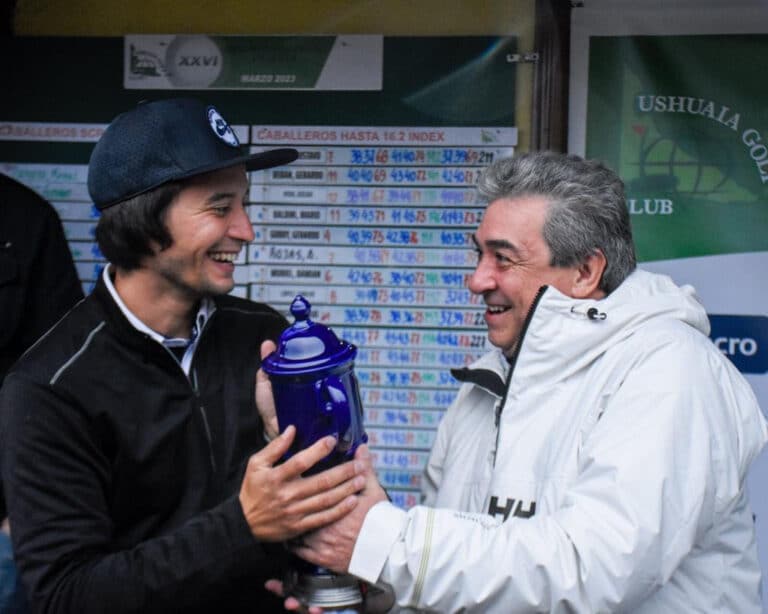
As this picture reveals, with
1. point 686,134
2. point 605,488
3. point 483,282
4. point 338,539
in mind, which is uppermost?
point 686,134

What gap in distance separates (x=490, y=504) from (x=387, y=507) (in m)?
0.28

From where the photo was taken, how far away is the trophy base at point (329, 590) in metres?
2.01

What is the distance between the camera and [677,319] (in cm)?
213

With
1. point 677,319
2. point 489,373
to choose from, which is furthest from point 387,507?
point 677,319

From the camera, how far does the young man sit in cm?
185

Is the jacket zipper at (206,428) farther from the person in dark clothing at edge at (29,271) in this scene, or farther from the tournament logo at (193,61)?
the tournament logo at (193,61)

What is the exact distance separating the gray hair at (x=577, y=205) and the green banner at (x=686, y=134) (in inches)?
32.6

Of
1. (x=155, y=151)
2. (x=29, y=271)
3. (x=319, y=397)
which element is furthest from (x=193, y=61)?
(x=319, y=397)

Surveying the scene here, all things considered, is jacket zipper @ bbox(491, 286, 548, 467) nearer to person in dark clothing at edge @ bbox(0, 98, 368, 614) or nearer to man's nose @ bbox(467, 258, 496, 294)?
man's nose @ bbox(467, 258, 496, 294)

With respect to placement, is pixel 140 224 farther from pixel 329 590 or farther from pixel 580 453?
pixel 580 453

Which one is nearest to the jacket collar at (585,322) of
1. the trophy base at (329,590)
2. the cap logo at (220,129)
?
the trophy base at (329,590)

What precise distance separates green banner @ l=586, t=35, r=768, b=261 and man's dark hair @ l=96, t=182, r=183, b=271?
148 centimetres

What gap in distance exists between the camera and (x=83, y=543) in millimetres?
2016

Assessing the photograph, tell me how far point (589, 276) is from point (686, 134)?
1.05 metres
